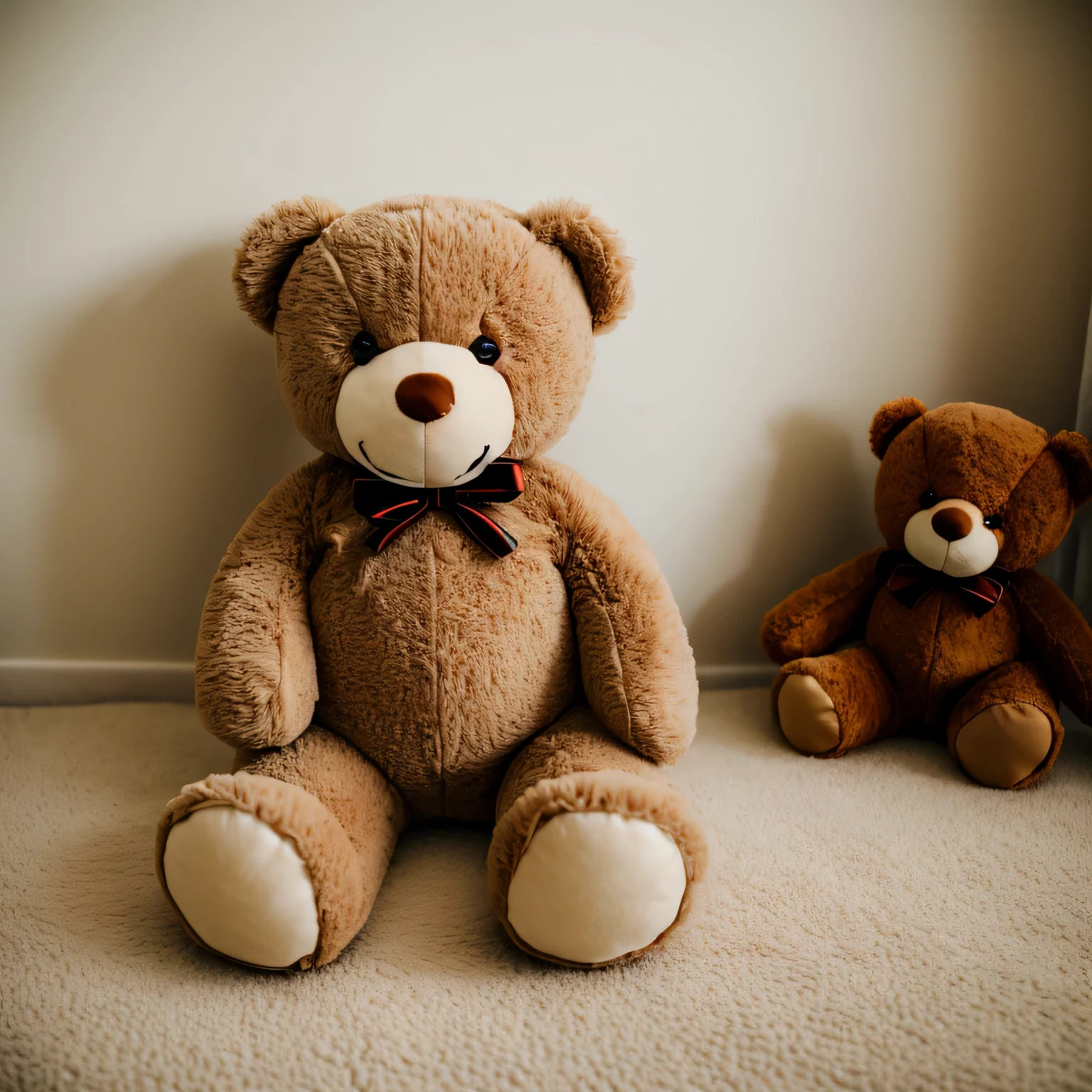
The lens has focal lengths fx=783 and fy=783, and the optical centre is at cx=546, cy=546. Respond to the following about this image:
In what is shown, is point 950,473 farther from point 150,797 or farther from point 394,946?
point 150,797

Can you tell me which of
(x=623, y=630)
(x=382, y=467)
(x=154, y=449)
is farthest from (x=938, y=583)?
(x=154, y=449)

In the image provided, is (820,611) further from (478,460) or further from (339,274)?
(339,274)

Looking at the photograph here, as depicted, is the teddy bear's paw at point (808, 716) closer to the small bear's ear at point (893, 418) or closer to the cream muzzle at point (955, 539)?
the cream muzzle at point (955, 539)

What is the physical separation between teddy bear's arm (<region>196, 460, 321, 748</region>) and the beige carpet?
0.68 feet

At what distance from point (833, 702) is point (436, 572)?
590mm

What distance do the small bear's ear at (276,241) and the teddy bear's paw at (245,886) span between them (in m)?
0.56

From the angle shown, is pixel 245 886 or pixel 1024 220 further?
pixel 1024 220

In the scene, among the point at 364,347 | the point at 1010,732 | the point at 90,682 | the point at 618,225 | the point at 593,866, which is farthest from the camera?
the point at 90,682

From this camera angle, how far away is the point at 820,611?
1162 millimetres

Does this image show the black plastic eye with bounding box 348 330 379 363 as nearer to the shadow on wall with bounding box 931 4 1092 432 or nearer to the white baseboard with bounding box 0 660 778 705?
the white baseboard with bounding box 0 660 778 705

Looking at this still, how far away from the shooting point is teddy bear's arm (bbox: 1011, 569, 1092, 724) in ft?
3.44

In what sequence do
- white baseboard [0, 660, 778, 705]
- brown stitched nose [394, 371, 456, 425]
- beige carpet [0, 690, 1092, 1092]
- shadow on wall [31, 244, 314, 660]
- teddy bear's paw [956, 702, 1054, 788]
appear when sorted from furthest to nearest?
white baseboard [0, 660, 778, 705]
shadow on wall [31, 244, 314, 660]
teddy bear's paw [956, 702, 1054, 788]
brown stitched nose [394, 371, 456, 425]
beige carpet [0, 690, 1092, 1092]

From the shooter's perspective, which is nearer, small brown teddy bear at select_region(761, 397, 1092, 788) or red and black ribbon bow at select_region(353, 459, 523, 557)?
red and black ribbon bow at select_region(353, 459, 523, 557)

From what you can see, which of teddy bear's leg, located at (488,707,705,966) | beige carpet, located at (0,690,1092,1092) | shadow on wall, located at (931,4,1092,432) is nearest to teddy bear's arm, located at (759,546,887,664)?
beige carpet, located at (0,690,1092,1092)
